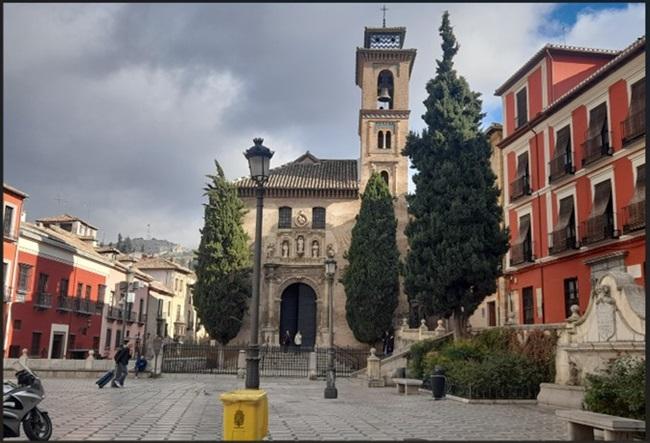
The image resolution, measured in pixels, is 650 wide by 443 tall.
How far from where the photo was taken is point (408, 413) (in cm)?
1216

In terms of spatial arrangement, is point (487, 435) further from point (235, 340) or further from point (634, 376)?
point (235, 340)

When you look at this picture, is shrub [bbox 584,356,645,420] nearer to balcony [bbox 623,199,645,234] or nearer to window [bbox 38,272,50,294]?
balcony [bbox 623,199,645,234]

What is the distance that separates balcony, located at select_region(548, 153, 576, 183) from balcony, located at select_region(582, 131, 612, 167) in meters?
0.95

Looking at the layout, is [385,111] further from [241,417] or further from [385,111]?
[241,417]

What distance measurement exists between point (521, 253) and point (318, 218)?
17.4 metres

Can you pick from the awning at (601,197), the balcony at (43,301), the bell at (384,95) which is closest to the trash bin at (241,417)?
the awning at (601,197)

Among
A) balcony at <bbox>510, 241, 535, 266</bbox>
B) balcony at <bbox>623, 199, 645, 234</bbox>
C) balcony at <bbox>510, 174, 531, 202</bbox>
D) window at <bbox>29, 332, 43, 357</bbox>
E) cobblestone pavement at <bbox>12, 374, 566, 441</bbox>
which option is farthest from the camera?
window at <bbox>29, 332, 43, 357</bbox>

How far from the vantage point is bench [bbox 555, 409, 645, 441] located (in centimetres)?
764

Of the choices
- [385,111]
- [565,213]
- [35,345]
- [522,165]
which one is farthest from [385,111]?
[35,345]

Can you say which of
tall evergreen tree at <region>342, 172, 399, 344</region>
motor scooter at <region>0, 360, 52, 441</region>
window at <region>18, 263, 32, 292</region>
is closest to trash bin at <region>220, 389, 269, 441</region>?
motor scooter at <region>0, 360, 52, 441</region>

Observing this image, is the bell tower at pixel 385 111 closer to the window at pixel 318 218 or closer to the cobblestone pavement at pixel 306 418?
the window at pixel 318 218

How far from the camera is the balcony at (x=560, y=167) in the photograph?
862 inches

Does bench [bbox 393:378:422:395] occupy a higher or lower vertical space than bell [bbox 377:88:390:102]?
lower

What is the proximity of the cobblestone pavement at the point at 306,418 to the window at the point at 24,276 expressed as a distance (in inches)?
566
